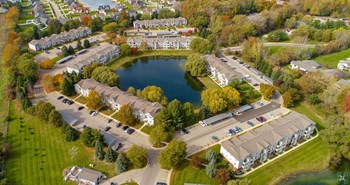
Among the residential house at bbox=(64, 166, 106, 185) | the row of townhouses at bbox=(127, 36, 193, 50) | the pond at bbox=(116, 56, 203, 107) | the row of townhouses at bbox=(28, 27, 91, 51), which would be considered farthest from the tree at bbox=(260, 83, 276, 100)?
the row of townhouses at bbox=(28, 27, 91, 51)

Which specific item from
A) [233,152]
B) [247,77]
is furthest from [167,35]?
[233,152]

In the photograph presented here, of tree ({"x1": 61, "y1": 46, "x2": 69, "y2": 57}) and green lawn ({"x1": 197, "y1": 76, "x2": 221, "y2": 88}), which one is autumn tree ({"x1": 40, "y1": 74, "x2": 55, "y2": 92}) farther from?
green lawn ({"x1": 197, "y1": 76, "x2": 221, "y2": 88})

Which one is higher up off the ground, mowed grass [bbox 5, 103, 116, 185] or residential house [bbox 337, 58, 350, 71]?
residential house [bbox 337, 58, 350, 71]

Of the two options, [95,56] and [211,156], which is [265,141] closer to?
[211,156]

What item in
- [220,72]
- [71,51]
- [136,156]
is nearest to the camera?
[136,156]

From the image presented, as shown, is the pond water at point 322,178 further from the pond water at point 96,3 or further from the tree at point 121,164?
the pond water at point 96,3

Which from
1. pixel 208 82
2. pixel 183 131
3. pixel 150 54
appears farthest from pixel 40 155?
pixel 150 54

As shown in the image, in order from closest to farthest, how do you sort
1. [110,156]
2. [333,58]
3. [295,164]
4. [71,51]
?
[110,156] → [295,164] → [71,51] → [333,58]

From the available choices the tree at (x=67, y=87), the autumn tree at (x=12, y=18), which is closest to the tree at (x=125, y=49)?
the tree at (x=67, y=87)
